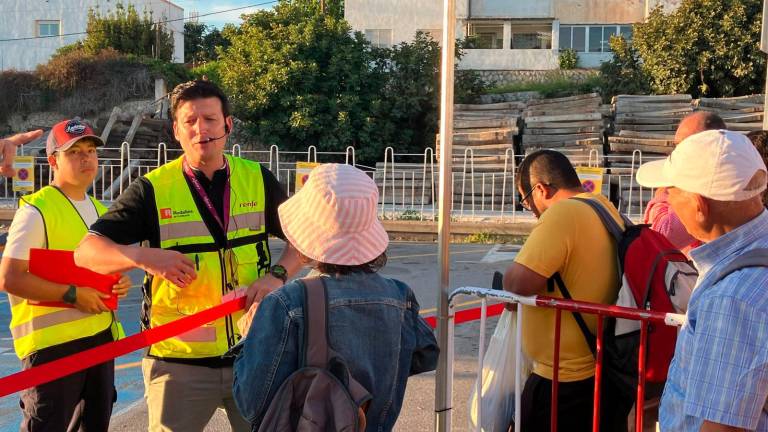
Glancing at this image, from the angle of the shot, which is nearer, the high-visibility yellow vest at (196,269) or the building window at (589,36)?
the high-visibility yellow vest at (196,269)

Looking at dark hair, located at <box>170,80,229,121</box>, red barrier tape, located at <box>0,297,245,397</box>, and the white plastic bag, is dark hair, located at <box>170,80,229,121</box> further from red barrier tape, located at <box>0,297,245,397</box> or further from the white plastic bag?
the white plastic bag

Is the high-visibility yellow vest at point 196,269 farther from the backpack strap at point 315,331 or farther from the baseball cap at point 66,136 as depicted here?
the backpack strap at point 315,331

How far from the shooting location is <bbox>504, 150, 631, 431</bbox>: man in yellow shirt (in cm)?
320

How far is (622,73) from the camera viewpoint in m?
23.5

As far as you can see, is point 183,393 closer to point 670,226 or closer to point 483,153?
point 670,226

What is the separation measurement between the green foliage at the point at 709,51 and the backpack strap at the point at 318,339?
2206cm

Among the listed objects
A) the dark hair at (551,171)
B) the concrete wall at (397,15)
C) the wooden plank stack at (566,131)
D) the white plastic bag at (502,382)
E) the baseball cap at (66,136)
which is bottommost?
the white plastic bag at (502,382)

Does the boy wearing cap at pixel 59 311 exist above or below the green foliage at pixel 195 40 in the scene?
below

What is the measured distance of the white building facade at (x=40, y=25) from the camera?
39219 millimetres

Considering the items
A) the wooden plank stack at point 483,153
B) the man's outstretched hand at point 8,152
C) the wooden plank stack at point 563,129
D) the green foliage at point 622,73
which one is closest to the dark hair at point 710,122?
the man's outstretched hand at point 8,152

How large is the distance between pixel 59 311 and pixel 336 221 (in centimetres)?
192

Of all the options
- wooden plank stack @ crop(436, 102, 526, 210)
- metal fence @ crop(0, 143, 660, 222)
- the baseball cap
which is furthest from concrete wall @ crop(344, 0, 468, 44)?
the baseball cap

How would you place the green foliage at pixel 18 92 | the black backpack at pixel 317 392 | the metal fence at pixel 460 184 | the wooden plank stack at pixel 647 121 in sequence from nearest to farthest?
the black backpack at pixel 317 392 < the metal fence at pixel 460 184 < the wooden plank stack at pixel 647 121 < the green foliage at pixel 18 92

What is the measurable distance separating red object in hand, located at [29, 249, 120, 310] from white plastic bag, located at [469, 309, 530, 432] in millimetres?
1720
